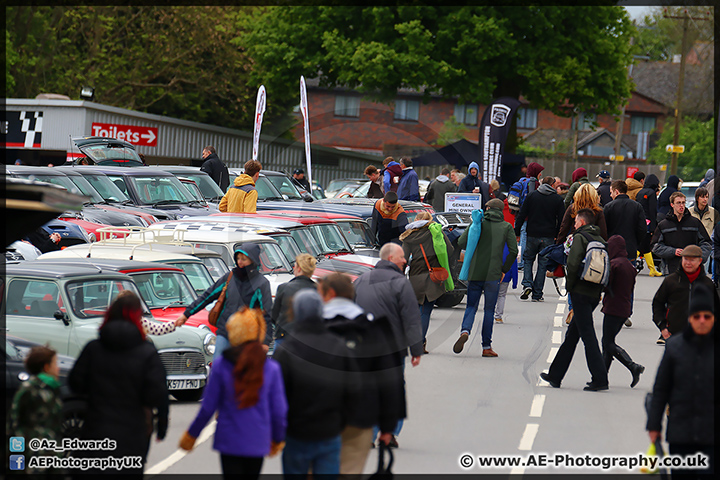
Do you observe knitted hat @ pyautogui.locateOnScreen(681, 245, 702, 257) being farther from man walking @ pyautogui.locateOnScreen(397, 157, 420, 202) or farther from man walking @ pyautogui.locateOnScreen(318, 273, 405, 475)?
man walking @ pyautogui.locateOnScreen(397, 157, 420, 202)

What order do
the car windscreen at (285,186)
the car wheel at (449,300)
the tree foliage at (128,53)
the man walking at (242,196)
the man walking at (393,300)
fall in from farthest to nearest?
the tree foliage at (128,53), the car windscreen at (285,186), the car wheel at (449,300), the man walking at (242,196), the man walking at (393,300)

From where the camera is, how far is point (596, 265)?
10.5 meters

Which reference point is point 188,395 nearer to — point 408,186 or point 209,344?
point 209,344

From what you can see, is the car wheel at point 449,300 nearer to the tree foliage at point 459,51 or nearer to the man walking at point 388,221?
the man walking at point 388,221

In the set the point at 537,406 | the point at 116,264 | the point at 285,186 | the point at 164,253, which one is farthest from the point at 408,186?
the point at 537,406

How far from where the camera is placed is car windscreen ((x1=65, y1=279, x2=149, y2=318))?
9.84m

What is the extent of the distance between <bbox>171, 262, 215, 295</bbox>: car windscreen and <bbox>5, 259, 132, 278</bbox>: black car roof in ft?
4.99

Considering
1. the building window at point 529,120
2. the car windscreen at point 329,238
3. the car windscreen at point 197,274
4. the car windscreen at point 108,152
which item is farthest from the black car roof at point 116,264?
the building window at point 529,120

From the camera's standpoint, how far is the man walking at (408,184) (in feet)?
57.4

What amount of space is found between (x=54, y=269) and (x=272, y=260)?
3.49 meters

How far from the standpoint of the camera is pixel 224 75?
47.8 metres

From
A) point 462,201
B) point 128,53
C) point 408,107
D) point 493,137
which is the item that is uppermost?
point 128,53

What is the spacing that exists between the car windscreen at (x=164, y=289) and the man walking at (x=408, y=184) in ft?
22.8

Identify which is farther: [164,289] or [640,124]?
[640,124]
